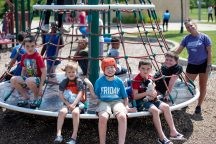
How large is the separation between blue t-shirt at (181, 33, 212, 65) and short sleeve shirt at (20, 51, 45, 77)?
7.34 ft

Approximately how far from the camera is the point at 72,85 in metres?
5.36

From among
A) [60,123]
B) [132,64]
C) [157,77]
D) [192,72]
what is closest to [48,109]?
[60,123]

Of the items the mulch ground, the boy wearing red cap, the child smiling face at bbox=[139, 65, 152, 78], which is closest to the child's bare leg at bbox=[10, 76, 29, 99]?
the mulch ground

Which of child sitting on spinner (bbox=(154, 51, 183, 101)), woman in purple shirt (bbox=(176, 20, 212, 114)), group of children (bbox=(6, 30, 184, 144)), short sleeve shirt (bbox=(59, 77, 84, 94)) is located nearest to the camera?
group of children (bbox=(6, 30, 184, 144))

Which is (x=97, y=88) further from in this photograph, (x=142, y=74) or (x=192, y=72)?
(x=192, y=72)

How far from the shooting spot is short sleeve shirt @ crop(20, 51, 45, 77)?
5.80 metres

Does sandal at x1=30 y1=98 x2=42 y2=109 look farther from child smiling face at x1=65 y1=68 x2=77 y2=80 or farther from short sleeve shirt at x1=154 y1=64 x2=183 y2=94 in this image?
short sleeve shirt at x1=154 y1=64 x2=183 y2=94

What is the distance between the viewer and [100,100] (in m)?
5.22

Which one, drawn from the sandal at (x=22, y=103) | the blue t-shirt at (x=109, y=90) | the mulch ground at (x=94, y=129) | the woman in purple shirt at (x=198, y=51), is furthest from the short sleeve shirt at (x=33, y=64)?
the woman in purple shirt at (x=198, y=51)

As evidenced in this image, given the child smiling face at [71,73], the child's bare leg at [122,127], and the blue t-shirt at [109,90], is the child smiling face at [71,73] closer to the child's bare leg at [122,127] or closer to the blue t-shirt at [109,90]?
the blue t-shirt at [109,90]

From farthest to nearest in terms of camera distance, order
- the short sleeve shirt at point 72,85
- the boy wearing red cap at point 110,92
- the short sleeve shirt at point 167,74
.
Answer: the short sleeve shirt at point 167,74 → the short sleeve shirt at point 72,85 → the boy wearing red cap at point 110,92

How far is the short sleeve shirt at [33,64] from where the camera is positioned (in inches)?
228

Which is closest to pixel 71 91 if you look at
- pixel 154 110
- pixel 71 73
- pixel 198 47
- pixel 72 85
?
pixel 72 85

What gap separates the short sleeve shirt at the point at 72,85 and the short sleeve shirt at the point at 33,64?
604mm
